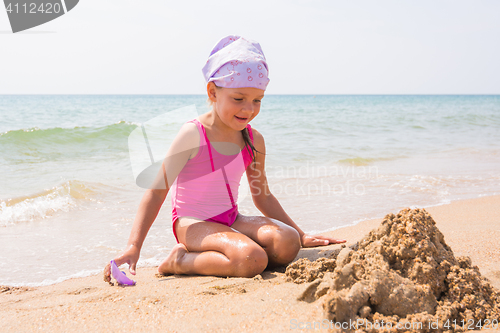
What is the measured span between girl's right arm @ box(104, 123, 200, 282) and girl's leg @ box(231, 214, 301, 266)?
1.99 feet

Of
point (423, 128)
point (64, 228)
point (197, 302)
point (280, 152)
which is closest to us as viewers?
point (197, 302)

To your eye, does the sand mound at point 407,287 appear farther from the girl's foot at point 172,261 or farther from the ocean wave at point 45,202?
the ocean wave at point 45,202

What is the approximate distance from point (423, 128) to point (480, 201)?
11205mm

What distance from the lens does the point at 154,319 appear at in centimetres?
161

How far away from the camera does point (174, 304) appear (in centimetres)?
175

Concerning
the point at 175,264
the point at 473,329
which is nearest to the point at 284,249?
the point at 175,264

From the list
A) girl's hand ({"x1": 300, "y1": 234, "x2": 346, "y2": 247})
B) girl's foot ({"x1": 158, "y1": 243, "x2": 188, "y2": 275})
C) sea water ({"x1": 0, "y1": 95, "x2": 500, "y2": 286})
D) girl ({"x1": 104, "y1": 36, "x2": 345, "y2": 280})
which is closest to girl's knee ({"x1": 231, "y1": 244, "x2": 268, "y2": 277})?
girl ({"x1": 104, "y1": 36, "x2": 345, "y2": 280})

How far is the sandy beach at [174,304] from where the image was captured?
5.06 ft

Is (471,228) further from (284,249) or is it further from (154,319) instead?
(154,319)

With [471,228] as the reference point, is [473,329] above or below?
above

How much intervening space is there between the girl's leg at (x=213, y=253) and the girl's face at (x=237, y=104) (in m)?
0.68

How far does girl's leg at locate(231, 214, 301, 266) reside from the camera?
2.33 metres

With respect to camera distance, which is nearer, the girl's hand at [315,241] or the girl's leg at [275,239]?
the girl's leg at [275,239]

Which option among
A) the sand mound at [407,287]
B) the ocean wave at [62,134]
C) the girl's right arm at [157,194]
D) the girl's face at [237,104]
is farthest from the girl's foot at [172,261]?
the ocean wave at [62,134]
